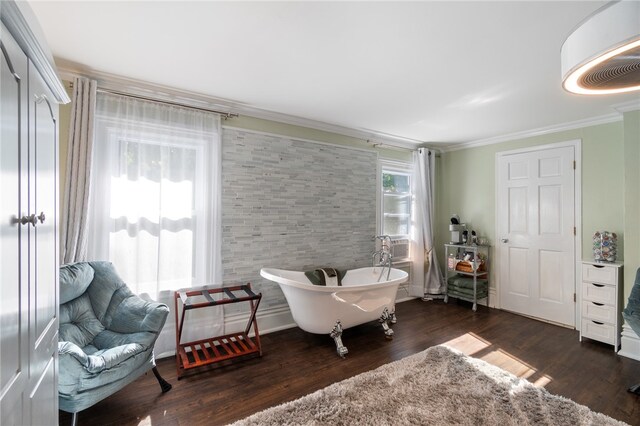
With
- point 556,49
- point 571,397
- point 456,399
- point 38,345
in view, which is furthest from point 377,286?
point 38,345

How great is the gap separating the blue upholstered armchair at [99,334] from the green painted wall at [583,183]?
4.25m

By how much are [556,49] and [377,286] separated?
2.31 m

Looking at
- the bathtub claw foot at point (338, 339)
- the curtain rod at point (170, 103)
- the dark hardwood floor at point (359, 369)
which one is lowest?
the dark hardwood floor at point (359, 369)

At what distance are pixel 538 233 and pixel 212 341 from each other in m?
4.07

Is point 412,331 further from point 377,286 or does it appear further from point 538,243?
point 538,243

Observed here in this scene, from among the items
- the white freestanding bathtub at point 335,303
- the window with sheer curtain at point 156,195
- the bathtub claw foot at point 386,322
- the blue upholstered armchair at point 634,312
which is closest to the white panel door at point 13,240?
the window with sheer curtain at point 156,195

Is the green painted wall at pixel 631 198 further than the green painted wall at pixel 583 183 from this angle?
No

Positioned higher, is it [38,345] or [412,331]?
[38,345]

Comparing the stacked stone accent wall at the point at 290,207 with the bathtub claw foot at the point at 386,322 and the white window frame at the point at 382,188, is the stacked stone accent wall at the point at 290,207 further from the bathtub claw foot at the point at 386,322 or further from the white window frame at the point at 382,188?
the bathtub claw foot at the point at 386,322

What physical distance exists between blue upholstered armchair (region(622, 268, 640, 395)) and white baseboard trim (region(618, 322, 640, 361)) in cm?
54

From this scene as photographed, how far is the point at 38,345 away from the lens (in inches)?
40.6

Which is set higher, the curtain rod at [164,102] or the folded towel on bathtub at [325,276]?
the curtain rod at [164,102]

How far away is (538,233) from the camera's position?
3.79 m

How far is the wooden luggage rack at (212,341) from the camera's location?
245 centimetres
